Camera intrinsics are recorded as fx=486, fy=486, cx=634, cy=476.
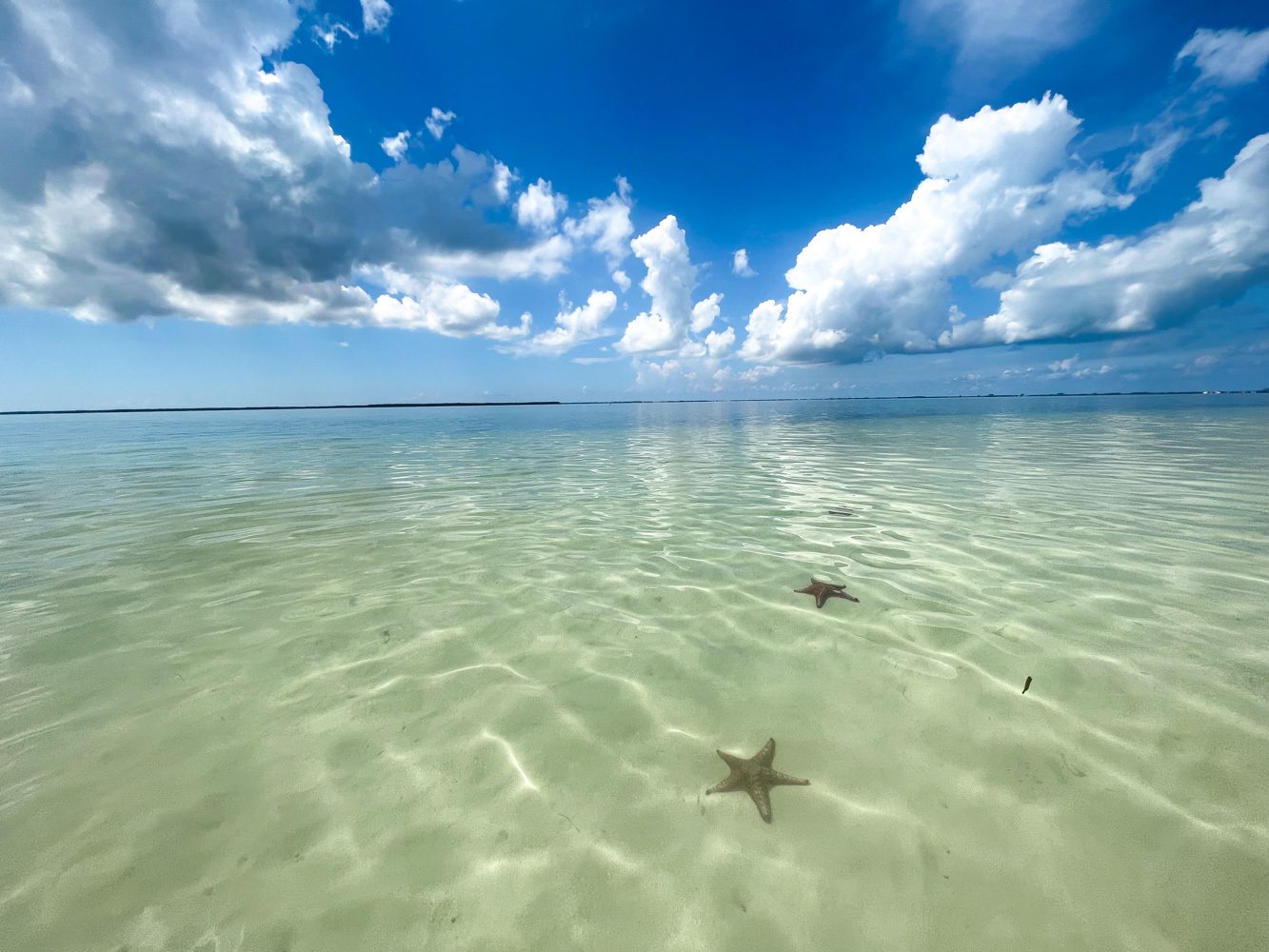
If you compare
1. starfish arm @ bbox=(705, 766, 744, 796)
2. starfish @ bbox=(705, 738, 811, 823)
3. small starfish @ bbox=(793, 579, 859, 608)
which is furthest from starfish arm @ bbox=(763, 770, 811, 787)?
small starfish @ bbox=(793, 579, 859, 608)

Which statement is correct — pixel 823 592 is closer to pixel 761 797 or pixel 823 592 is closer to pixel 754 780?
pixel 754 780

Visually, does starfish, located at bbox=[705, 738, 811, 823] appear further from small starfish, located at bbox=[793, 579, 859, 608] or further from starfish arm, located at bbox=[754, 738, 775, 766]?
small starfish, located at bbox=[793, 579, 859, 608]

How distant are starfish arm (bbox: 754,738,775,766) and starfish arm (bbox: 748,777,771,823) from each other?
0.52 feet

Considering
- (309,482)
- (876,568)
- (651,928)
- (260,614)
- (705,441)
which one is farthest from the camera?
(705,441)

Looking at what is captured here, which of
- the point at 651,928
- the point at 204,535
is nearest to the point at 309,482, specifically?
the point at 204,535

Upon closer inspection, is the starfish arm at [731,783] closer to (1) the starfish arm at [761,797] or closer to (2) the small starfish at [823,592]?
(1) the starfish arm at [761,797]

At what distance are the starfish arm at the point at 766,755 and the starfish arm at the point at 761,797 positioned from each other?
0.52ft

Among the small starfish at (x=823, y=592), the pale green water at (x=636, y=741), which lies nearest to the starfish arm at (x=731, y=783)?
the pale green water at (x=636, y=741)

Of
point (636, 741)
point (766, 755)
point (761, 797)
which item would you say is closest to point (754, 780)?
point (761, 797)

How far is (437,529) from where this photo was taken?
9.55 meters

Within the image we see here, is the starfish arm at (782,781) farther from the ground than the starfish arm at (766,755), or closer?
closer

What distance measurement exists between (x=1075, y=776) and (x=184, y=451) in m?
35.3

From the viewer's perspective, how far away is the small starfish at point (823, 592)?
581cm

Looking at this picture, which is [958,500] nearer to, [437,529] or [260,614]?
[437,529]
